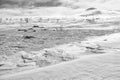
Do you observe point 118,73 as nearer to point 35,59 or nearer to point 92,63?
point 92,63

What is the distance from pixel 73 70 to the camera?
99.7 inches

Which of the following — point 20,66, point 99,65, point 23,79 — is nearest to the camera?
point 23,79

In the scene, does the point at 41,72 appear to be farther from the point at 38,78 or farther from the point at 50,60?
the point at 50,60

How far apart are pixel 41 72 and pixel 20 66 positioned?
90 cm

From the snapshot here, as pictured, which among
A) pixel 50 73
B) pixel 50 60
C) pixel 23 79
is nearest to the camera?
pixel 23 79

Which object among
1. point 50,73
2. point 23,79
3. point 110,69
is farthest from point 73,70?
point 23,79

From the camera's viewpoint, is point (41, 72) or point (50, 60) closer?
point (41, 72)

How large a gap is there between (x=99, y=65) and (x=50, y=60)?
1.21 metres

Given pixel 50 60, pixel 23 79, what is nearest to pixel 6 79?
pixel 23 79

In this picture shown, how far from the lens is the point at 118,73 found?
7.61 feet

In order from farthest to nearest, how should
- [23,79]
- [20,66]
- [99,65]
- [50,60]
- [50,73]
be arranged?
1. [50,60]
2. [20,66]
3. [99,65]
4. [50,73]
5. [23,79]

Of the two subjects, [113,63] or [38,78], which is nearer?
[38,78]

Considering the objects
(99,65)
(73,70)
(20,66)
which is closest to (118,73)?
(99,65)

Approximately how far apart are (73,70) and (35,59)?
141cm
